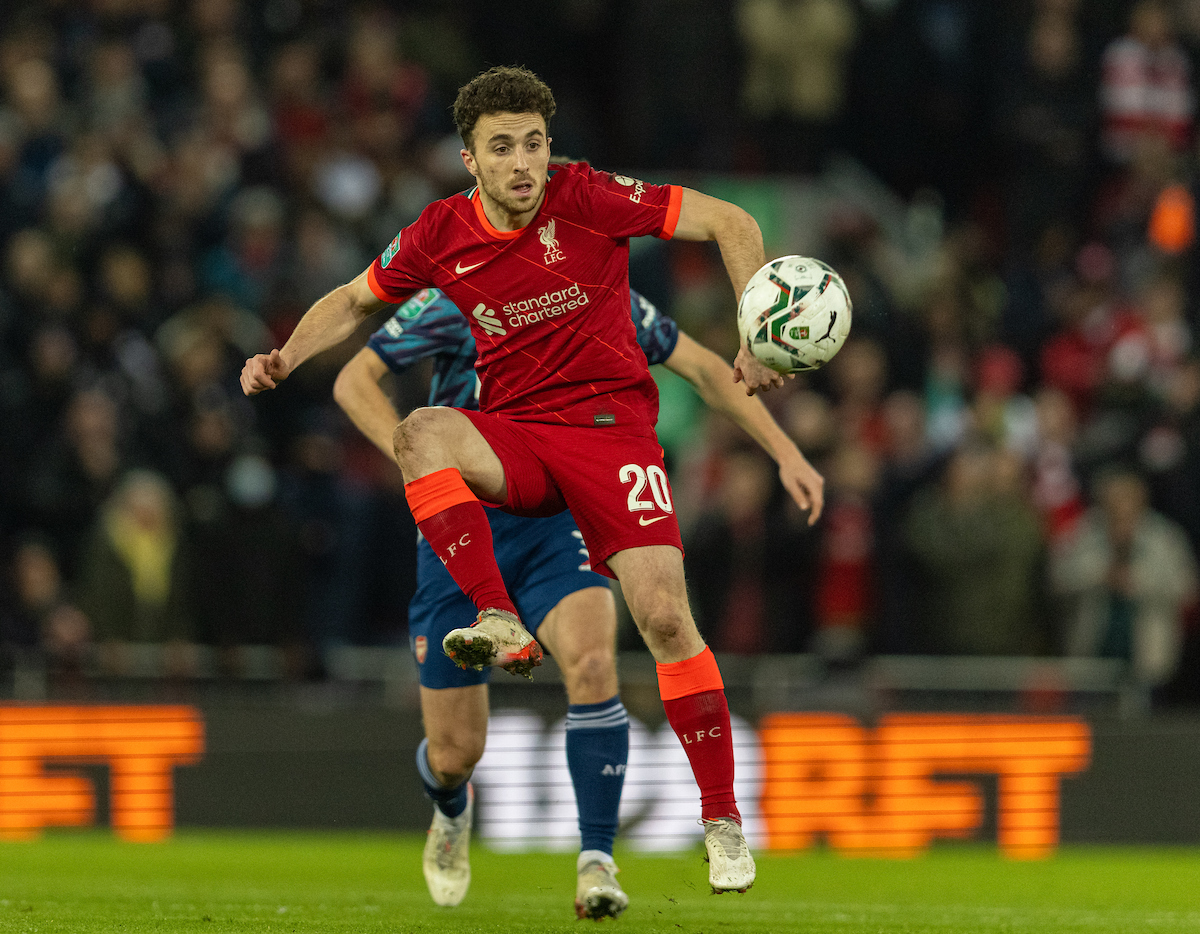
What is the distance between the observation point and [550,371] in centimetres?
639

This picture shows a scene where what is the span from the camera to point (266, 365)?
6148 mm

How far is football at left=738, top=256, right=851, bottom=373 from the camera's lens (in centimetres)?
590

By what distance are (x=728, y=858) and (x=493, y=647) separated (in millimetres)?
1027

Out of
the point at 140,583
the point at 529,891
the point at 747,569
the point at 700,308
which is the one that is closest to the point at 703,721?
the point at 529,891

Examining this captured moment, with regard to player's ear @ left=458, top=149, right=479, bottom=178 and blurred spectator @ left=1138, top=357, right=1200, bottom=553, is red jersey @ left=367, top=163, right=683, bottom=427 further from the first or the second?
blurred spectator @ left=1138, top=357, right=1200, bottom=553

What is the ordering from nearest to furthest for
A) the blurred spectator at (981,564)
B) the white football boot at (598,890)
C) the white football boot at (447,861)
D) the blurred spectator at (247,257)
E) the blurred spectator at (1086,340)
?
the white football boot at (598,890)
the white football boot at (447,861)
the blurred spectator at (981,564)
the blurred spectator at (247,257)
the blurred spectator at (1086,340)

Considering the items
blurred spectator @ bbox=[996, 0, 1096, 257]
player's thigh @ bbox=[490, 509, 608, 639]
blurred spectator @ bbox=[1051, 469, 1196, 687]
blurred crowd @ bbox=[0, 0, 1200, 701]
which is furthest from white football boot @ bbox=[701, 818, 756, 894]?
blurred spectator @ bbox=[996, 0, 1096, 257]

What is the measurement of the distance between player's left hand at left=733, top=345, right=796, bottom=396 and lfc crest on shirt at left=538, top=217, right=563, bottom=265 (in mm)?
777

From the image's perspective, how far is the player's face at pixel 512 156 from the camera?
20.0 ft

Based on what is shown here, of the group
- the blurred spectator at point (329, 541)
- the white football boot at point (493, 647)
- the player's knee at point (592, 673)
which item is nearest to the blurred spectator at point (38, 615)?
the blurred spectator at point (329, 541)

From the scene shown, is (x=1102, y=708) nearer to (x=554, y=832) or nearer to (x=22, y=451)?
(x=554, y=832)

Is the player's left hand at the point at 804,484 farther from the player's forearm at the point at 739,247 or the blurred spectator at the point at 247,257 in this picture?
the blurred spectator at the point at 247,257

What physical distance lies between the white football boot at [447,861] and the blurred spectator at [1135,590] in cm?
585

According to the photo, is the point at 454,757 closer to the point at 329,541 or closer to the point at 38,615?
the point at 329,541
